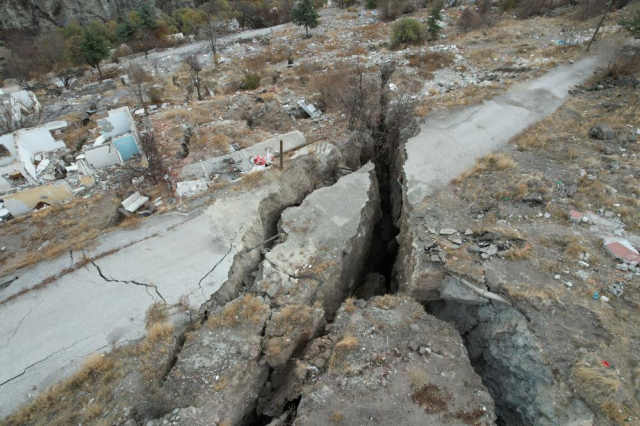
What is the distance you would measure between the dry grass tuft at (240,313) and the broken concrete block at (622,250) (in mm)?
6300

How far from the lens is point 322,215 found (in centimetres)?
757

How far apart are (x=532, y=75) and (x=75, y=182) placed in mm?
16187

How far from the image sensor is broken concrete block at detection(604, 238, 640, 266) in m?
6.10

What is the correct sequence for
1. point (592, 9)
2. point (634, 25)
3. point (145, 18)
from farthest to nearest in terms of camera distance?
point (145, 18), point (592, 9), point (634, 25)

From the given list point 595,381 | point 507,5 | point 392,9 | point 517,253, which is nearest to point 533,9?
point 507,5

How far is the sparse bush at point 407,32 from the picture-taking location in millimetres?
18688

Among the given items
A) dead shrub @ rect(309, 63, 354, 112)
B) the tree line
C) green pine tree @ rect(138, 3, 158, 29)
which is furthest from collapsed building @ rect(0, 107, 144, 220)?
green pine tree @ rect(138, 3, 158, 29)

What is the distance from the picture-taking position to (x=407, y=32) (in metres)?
18.6

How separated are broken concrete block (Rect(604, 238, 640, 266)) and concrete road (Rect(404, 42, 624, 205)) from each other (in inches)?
131

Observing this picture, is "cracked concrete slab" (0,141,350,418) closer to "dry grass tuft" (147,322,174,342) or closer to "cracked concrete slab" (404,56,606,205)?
"dry grass tuft" (147,322,174,342)

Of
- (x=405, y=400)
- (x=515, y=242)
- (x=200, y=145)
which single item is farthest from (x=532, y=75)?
(x=405, y=400)

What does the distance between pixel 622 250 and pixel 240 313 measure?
6884mm

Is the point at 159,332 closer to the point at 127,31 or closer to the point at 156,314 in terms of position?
the point at 156,314

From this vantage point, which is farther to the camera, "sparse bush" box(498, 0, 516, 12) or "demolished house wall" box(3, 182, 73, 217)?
"sparse bush" box(498, 0, 516, 12)
